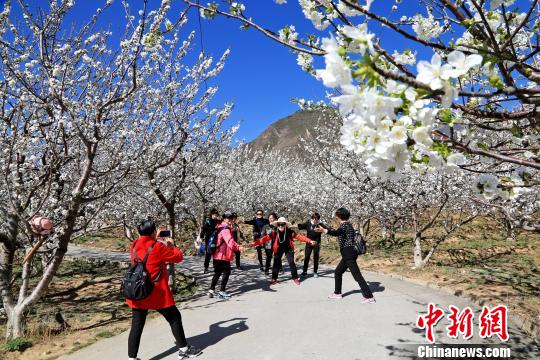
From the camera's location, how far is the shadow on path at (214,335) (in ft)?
18.7

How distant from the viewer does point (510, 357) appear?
5223 mm

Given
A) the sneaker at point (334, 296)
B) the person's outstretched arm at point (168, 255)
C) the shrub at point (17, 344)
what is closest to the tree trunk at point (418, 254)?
the sneaker at point (334, 296)

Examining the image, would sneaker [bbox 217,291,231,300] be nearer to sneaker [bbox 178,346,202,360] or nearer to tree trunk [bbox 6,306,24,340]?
sneaker [bbox 178,346,202,360]

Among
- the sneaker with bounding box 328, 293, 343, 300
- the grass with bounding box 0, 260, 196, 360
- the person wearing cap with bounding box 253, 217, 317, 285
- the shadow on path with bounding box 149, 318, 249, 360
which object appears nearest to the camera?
the shadow on path with bounding box 149, 318, 249, 360

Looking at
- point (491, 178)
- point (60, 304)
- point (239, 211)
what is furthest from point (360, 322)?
point (239, 211)

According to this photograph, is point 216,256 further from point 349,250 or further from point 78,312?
point 78,312

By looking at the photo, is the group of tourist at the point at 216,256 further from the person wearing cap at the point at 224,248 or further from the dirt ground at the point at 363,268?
the dirt ground at the point at 363,268

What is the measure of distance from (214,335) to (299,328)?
140cm

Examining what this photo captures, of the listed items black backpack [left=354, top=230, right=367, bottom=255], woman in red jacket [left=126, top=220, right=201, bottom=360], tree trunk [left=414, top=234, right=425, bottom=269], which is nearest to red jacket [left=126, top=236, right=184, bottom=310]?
woman in red jacket [left=126, top=220, right=201, bottom=360]

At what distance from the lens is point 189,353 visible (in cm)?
541

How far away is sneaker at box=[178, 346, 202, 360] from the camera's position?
533 centimetres

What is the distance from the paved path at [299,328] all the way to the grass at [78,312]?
58 centimetres

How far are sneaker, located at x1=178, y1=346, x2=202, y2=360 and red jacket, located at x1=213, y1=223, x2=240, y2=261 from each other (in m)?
2.97

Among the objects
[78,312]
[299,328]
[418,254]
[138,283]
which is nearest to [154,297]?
[138,283]
